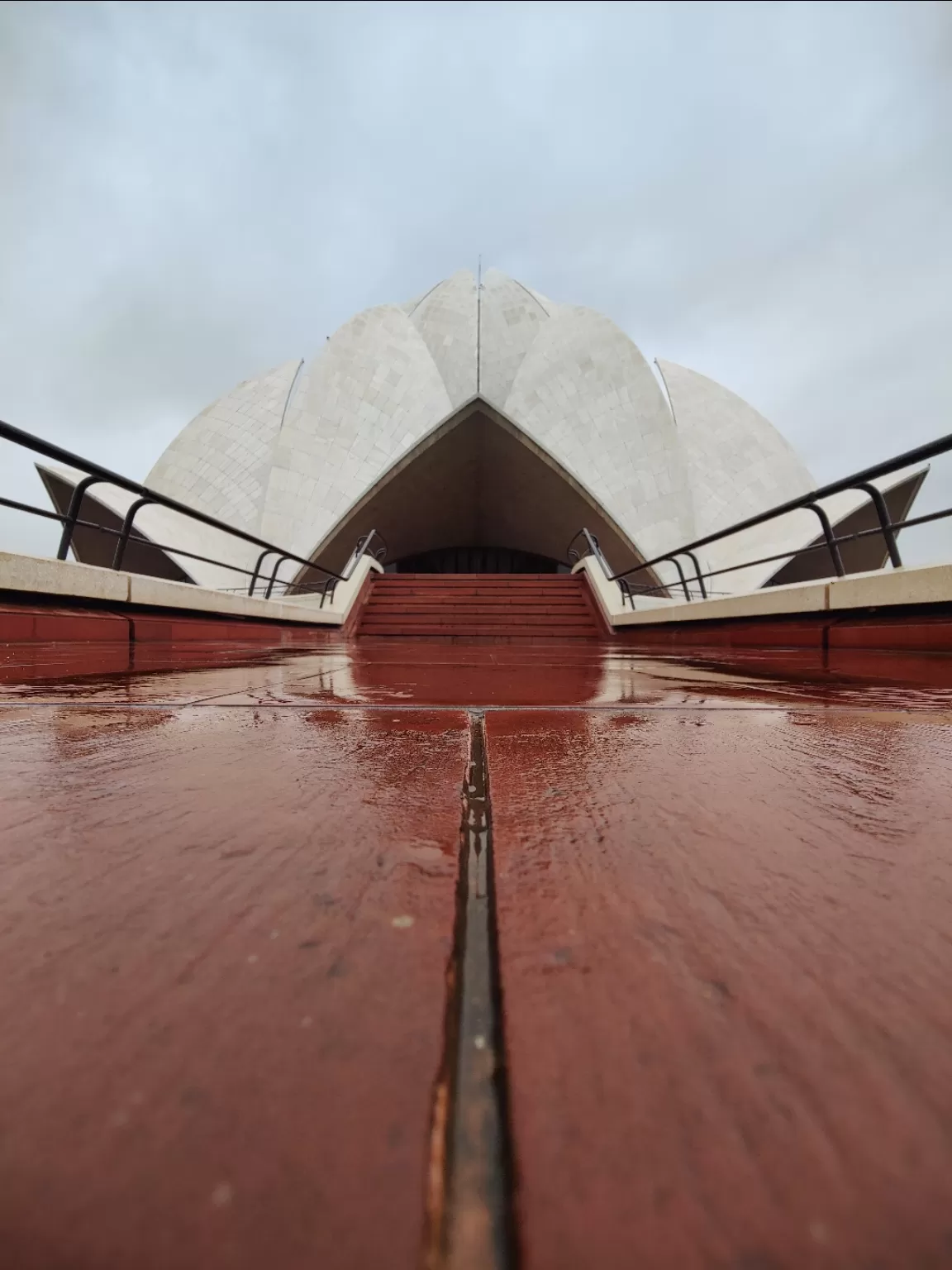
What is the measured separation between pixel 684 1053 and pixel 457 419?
11.6 metres

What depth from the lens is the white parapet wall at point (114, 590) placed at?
1.87 meters

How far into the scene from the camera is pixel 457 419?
11.1m

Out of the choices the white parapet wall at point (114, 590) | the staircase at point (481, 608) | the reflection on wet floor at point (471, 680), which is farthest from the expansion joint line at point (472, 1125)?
the staircase at point (481, 608)

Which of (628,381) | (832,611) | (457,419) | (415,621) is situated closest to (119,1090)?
(832,611)

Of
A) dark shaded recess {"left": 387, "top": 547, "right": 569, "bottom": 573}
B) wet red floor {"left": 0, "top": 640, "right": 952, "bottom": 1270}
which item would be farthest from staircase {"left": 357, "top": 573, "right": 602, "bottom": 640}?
dark shaded recess {"left": 387, "top": 547, "right": 569, "bottom": 573}

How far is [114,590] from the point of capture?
2.23 meters

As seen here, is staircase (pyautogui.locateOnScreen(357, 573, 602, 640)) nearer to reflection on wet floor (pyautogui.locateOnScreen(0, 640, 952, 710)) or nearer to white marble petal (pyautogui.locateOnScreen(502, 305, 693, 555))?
reflection on wet floor (pyautogui.locateOnScreen(0, 640, 952, 710))

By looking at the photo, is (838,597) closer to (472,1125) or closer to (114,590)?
(472,1125)

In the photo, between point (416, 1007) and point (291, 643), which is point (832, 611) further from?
point (291, 643)

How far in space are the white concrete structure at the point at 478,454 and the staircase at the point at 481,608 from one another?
5627mm

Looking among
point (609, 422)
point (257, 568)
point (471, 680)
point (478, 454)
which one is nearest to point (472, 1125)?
point (471, 680)

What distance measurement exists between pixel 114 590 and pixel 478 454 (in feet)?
35.5

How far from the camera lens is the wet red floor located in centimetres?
13

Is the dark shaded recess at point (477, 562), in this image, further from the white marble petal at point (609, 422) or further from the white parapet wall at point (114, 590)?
the white parapet wall at point (114, 590)
